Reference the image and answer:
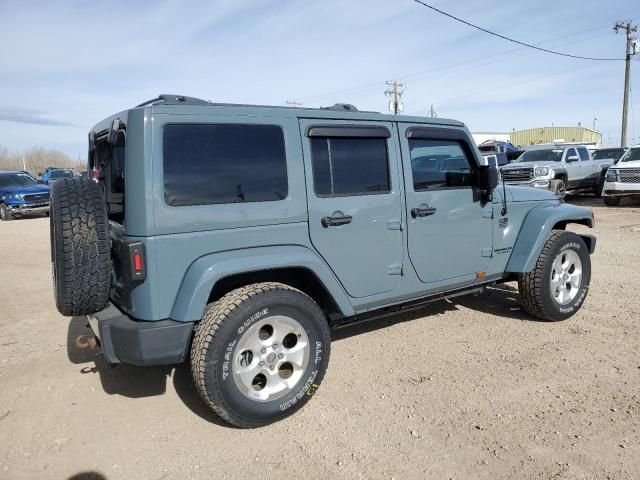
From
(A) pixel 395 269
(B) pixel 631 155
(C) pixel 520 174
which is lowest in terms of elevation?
(A) pixel 395 269

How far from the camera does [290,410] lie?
10.1 feet

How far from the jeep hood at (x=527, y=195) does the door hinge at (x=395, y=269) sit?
1460 millimetres

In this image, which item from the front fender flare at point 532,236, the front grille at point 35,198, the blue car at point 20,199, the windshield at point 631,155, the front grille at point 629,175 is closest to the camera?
the front fender flare at point 532,236

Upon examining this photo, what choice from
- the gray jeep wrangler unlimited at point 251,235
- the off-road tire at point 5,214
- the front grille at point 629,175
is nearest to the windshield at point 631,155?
the front grille at point 629,175

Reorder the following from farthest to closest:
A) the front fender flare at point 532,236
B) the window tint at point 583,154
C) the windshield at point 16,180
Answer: the windshield at point 16,180, the window tint at point 583,154, the front fender flare at point 532,236

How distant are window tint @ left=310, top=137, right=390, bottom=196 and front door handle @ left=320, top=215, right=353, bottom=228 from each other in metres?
0.17

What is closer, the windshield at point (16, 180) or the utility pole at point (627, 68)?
the windshield at point (16, 180)

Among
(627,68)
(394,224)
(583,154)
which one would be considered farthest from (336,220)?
(627,68)

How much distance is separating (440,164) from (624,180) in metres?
12.8

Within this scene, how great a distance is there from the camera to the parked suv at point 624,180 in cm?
1385

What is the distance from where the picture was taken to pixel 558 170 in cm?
1492

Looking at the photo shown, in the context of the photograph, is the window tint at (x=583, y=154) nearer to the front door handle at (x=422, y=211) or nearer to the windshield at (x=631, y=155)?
the windshield at (x=631, y=155)

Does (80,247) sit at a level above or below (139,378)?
above

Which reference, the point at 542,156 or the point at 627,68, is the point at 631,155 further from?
→ the point at 627,68
